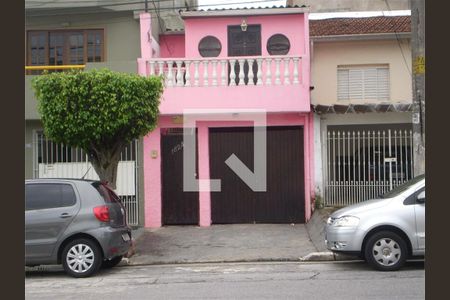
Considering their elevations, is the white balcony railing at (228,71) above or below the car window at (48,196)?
above

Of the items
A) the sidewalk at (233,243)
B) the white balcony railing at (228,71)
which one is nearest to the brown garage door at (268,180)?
the sidewalk at (233,243)

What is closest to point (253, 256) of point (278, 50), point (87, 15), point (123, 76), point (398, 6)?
point (123, 76)

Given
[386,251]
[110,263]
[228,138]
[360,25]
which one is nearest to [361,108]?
[228,138]

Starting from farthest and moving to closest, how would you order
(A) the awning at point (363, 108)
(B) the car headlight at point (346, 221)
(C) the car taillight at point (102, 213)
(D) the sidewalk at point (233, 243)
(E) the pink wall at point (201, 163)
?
1. (E) the pink wall at point (201, 163)
2. (A) the awning at point (363, 108)
3. (D) the sidewalk at point (233, 243)
4. (C) the car taillight at point (102, 213)
5. (B) the car headlight at point (346, 221)

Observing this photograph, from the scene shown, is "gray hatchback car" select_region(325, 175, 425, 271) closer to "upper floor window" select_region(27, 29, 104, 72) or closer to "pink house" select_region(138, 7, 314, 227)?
"pink house" select_region(138, 7, 314, 227)

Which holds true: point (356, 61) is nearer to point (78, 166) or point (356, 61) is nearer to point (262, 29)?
point (262, 29)

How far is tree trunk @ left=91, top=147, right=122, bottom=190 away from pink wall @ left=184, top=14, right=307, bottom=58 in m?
4.96

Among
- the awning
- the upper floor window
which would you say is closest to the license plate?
the awning

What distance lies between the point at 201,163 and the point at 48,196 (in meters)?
5.41

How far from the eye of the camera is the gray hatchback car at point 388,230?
28.1 feet

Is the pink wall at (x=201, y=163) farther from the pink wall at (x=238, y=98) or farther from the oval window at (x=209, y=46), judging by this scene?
the oval window at (x=209, y=46)

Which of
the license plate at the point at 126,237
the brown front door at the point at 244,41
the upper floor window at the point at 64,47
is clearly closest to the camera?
the license plate at the point at 126,237

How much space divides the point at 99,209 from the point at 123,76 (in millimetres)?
2736

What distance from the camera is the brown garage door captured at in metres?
14.1
